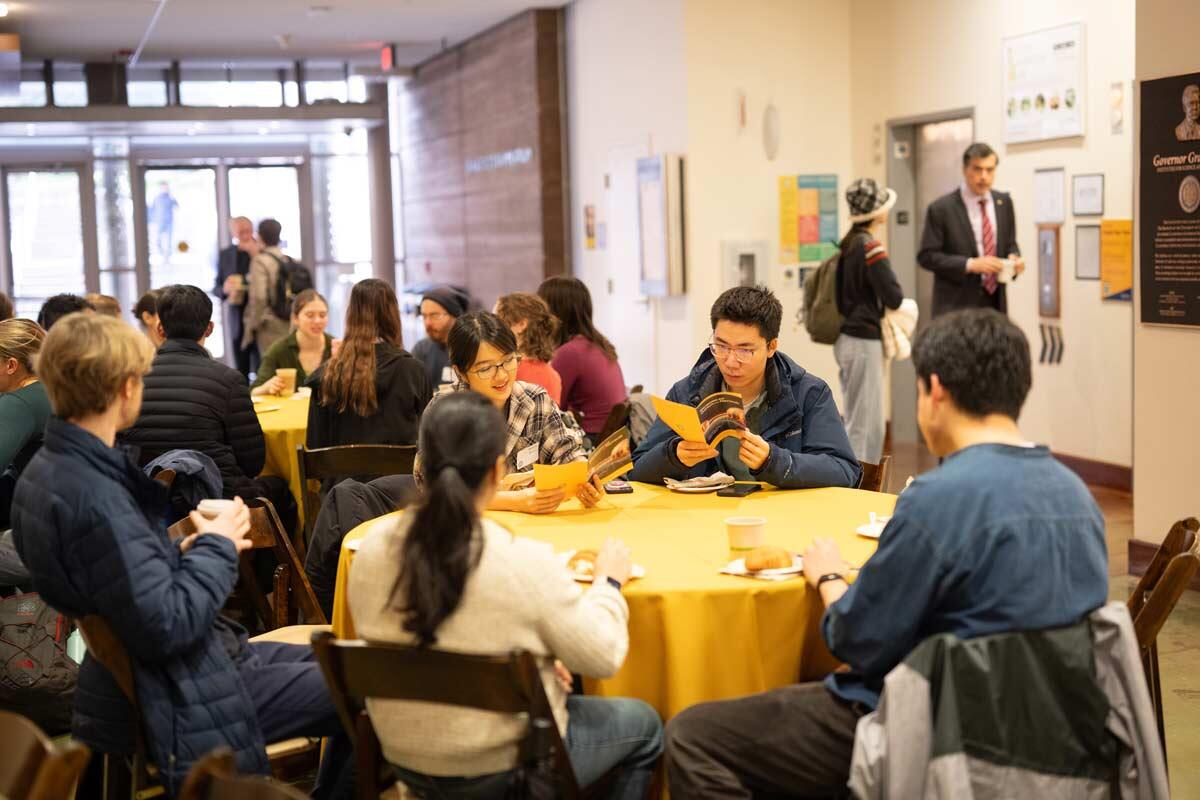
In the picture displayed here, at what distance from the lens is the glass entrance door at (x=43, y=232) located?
15172mm

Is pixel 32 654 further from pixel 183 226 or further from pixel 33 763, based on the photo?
pixel 183 226

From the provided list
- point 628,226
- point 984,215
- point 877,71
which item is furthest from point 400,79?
point 984,215

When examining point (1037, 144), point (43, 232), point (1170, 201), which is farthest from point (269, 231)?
point (1170, 201)

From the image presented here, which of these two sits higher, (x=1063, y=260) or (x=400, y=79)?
(x=400, y=79)

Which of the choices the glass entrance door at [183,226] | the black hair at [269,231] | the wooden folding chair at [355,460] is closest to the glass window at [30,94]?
the glass entrance door at [183,226]

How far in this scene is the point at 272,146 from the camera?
1614 cm

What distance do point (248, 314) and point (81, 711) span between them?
993cm

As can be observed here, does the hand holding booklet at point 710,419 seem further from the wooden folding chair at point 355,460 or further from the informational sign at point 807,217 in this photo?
the informational sign at point 807,217

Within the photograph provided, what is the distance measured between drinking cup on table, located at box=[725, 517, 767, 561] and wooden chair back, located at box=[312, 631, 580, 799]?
30.4 inches

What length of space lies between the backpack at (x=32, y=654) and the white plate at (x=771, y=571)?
2.14 metres

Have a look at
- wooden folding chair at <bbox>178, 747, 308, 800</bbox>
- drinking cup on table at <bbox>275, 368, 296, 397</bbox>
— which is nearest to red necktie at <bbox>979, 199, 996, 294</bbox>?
drinking cup on table at <bbox>275, 368, 296, 397</bbox>

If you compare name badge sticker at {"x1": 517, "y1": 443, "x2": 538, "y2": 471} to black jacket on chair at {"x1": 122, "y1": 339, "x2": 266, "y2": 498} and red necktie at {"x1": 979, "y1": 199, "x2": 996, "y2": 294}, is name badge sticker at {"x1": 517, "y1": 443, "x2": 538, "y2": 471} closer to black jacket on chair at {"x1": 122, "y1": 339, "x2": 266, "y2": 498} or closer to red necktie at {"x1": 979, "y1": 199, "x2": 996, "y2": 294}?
black jacket on chair at {"x1": 122, "y1": 339, "x2": 266, "y2": 498}

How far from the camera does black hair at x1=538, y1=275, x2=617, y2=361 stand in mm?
6199

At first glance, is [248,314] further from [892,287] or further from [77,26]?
[892,287]
